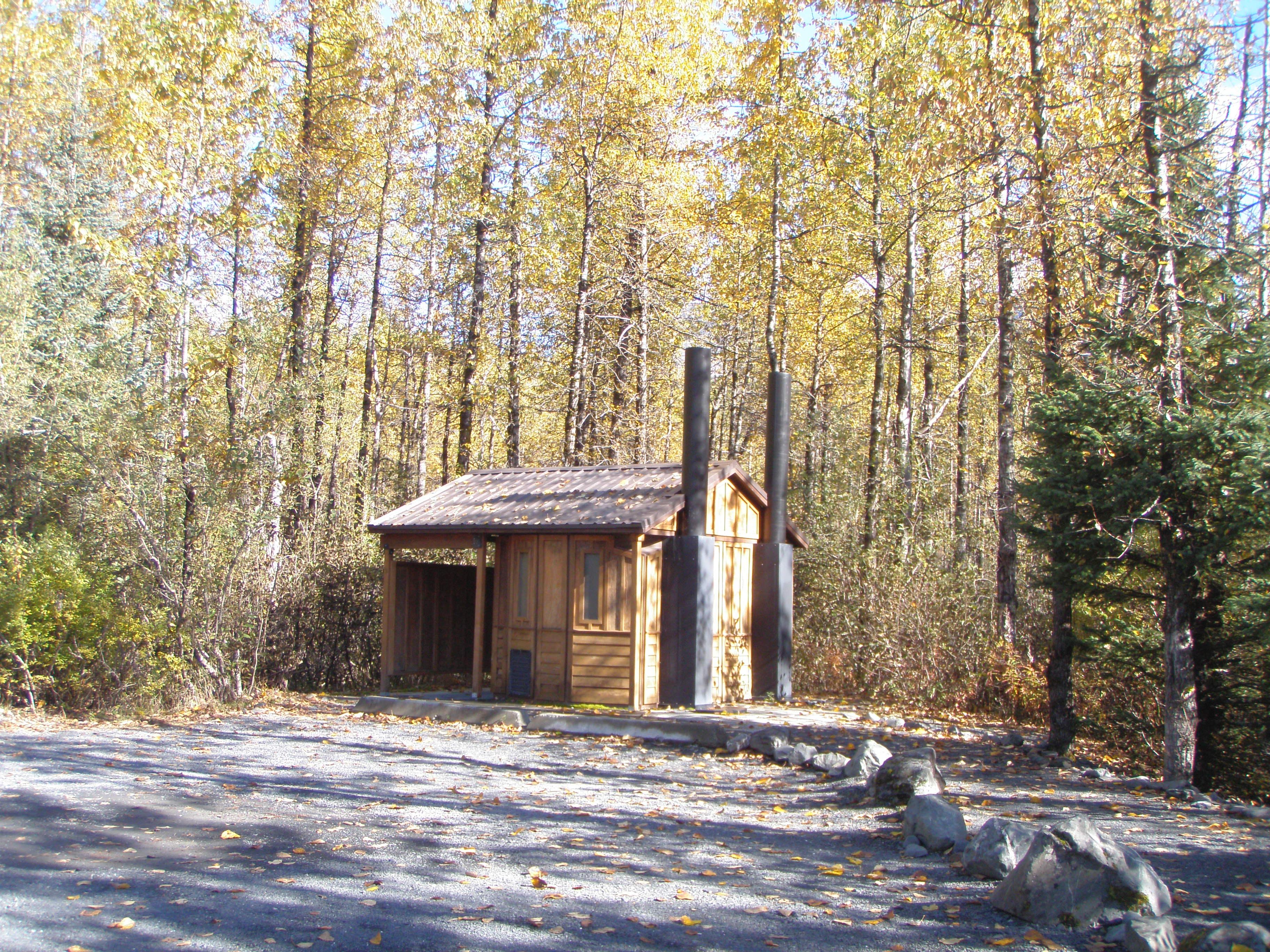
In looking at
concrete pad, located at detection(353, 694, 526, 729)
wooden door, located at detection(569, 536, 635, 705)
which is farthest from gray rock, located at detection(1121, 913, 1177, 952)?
concrete pad, located at detection(353, 694, 526, 729)

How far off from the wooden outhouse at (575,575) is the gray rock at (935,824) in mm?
6358

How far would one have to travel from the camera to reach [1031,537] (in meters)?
10.6

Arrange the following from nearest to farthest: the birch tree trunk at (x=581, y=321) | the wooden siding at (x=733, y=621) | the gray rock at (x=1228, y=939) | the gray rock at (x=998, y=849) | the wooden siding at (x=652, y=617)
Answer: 1. the gray rock at (x=1228, y=939)
2. the gray rock at (x=998, y=849)
3. the wooden siding at (x=652, y=617)
4. the wooden siding at (x=733, y=621)
5. the birch tree trunk at (x=581, y=321)

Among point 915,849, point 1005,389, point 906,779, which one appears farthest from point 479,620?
point 1005,389

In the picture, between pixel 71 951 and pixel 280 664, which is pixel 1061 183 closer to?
pixel 71 951

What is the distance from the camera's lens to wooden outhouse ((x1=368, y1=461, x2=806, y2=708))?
1337 cm

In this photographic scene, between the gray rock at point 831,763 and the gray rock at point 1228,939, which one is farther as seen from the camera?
the gray rock at point 831,763

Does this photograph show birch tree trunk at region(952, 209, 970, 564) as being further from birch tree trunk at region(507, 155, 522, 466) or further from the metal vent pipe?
birch tree trunk at region(507, 155, 522, 466)

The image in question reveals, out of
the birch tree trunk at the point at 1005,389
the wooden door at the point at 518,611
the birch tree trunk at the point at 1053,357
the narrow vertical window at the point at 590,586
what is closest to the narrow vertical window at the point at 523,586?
the wooden door at the point at 518,611

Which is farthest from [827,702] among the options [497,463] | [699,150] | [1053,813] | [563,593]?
[497,463]

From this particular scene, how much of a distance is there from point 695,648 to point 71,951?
9.69m

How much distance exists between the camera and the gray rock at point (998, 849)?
19.2 ft

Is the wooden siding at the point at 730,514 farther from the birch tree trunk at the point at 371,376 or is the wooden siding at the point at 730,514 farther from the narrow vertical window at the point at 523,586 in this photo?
the birch tree trunk at the point at 371,376

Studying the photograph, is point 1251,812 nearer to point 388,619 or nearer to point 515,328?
point 388,619
